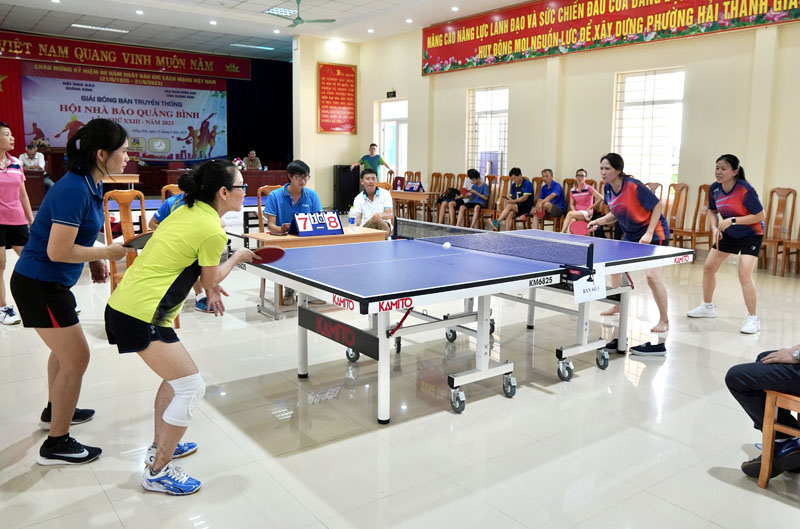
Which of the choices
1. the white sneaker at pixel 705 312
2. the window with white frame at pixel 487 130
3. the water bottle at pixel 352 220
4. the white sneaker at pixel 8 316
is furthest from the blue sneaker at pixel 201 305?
the window with white frame at pixel 487 130

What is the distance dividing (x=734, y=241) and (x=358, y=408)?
3544mm

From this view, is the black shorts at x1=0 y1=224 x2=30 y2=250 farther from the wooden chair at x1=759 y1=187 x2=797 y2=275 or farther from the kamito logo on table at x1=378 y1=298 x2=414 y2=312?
the wooden chair at x1=759 y1=187 x2=797 y2=275

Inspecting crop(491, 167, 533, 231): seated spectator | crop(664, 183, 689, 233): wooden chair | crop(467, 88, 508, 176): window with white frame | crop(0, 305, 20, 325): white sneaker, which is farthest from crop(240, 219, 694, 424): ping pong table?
crop(467, 88, 508, 176): window with white frame

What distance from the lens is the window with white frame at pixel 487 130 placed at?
1175 centimetres

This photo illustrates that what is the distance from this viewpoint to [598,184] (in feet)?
32.1

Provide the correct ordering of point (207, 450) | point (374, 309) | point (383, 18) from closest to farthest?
point (374, 309) < point (207, 450) < point (383, 18)

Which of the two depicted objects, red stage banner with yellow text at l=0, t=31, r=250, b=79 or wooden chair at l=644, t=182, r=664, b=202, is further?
red stage banner with yellow text at l=0, t=31, r=250, b=79

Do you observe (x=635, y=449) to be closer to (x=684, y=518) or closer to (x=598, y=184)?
(x=684, y=518)

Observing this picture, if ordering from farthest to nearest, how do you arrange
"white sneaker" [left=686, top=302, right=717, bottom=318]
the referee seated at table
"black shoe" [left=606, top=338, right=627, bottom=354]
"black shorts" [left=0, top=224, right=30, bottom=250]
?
the referee seated at table, "white sneaker" [left=686, top=302, right=717, bottom=318], "black shorts" [left=0, top=224, right=30, bottom=250], "black shoe" [left=606, top=338, right=627, bottom=354]

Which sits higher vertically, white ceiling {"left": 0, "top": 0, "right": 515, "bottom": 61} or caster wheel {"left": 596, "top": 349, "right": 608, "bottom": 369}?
white ceiling {"left": 0, "top": 0, "right": 515, "bottom": 61}

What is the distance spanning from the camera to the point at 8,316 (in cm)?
508

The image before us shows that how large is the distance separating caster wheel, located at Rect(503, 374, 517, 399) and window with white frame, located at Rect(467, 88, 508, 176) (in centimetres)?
857

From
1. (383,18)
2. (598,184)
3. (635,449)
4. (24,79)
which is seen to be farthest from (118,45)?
(635,449)

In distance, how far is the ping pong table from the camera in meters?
3.01
